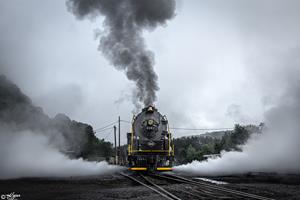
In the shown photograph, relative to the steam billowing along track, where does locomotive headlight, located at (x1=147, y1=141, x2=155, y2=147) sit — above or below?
above

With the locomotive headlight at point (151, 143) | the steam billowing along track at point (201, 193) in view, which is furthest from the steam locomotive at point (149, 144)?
the steam billowing along track at point (201, 193)

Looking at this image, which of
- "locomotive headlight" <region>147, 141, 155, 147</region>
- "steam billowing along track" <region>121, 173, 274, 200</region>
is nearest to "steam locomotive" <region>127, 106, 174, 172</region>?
"locomotive headlight" <region>147, 141, 155, 147</region>

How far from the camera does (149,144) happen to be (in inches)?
777

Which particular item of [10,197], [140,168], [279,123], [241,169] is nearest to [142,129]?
[140,168]

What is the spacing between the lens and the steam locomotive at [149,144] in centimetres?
1944

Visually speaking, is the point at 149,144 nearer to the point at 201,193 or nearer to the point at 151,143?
the point at 151,143

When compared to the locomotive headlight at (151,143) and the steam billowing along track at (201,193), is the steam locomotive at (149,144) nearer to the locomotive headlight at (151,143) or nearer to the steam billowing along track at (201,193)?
the locomotive headlight at (151,143)

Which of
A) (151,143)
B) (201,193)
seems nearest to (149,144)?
(151,143)

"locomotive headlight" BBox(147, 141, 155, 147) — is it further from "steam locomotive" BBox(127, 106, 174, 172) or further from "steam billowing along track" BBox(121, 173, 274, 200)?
"steam billowing along track" BBox(121, 173, 274, 200)

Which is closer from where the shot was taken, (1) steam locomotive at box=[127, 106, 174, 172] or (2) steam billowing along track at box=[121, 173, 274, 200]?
(2) steam billowing along track at box=[121, 173, 274, 200]

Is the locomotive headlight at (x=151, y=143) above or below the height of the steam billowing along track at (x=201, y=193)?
above

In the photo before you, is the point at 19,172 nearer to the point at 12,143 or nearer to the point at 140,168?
the point at 12,143

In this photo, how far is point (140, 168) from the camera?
1934 centimetres

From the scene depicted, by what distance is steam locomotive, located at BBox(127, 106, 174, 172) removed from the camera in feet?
63.8
